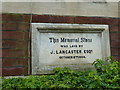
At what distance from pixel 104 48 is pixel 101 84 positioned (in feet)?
3.43

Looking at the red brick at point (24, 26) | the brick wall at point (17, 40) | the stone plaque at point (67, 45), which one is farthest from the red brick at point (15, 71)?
the red brick at point (24, 26)

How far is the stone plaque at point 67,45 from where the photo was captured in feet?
8.01

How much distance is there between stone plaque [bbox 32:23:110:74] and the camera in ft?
8.01

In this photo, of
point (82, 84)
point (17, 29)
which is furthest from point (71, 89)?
point (17, 29)

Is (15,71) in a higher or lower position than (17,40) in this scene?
lower

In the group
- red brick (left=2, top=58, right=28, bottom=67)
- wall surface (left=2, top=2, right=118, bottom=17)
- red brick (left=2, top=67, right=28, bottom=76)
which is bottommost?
red brick (left=2, top=67, right=28, bottom=76)

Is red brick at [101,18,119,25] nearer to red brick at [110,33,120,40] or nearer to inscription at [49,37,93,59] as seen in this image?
red brick at [110,33,120,40]

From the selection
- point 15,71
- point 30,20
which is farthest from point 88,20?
point 15,71

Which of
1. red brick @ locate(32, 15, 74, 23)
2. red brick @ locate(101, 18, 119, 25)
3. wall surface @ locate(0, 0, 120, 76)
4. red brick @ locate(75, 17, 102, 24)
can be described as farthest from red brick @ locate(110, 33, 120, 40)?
red brick @ locate(32, 15, 74, 23)

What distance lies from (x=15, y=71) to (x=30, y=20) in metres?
0.85

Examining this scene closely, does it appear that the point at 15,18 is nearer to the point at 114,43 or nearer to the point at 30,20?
the point at 30,20

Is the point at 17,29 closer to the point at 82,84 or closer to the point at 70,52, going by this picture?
the point at 70,52

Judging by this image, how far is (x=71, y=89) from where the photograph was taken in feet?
5.57

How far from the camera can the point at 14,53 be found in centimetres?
237
